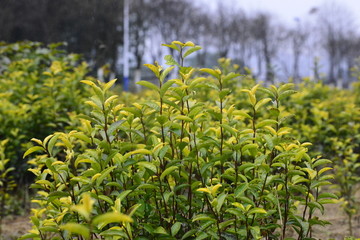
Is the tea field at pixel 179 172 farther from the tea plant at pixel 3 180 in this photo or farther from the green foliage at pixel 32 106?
the green foliage at pixel 32 106

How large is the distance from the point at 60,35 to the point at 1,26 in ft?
12.0

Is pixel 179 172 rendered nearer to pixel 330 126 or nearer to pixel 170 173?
pixel 170 173

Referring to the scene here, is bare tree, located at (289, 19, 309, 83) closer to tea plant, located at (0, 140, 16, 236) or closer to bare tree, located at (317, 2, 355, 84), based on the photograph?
bare tree, located at (317, 2, 355, 84)

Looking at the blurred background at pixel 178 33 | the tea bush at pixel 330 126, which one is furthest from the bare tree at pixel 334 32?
the tea bush at pixel 330 126

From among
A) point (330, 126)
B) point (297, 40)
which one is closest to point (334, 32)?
point (297, 40)

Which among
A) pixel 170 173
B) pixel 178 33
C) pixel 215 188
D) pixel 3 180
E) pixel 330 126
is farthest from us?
pixel 178 33

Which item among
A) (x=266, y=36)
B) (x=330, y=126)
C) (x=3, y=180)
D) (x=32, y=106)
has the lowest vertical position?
(x=3, y=180)

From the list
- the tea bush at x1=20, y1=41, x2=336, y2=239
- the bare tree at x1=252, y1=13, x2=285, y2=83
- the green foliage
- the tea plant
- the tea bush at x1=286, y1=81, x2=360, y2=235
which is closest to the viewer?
the tea bush at x1=20, y1=41, x2=336, y2=239

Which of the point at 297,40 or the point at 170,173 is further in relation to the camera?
the point at 297,40

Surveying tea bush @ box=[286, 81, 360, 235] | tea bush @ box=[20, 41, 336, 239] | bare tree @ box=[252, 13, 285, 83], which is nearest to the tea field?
tea bush @ box=[20, 41, 336, 239]

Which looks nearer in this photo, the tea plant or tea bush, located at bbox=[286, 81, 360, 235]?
the tea plant

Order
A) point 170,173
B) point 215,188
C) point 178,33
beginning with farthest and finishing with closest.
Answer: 1. point 178,33
2. point 170,173
3. point 215,188

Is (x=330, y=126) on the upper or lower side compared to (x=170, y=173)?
lower

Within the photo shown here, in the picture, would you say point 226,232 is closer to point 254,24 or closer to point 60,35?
point 60,35
